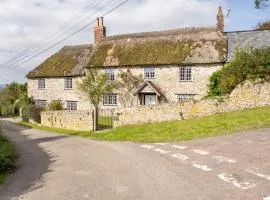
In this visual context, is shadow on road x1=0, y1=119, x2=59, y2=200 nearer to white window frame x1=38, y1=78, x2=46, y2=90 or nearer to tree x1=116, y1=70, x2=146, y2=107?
tree x1=116, y1=70, x2=146, y2=107

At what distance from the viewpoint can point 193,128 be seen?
21.3 meters

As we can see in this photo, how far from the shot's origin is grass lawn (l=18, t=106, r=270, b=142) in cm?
1920

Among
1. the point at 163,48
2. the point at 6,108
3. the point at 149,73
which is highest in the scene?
the point at 163,48

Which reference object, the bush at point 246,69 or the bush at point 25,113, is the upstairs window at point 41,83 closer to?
the bush at point 25,113

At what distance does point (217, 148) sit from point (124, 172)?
5004 millimetres

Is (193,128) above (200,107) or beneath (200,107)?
beneath

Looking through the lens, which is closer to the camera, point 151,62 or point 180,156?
point 180,156

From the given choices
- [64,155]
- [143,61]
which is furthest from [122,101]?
[64,155]

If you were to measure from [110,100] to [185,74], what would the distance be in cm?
922

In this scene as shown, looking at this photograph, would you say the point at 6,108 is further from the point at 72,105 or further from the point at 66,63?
the point at 72,105

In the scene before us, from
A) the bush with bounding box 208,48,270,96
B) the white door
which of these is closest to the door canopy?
the white door

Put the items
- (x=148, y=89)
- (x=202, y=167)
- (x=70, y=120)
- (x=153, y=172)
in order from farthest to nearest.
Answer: (x=148, y=89) < (x=70, y=120) < (x=202, y=167) < (x=153, y=172)

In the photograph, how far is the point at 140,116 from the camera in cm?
2661

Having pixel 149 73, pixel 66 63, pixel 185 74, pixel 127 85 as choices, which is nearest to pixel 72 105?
pixel 66 63
